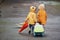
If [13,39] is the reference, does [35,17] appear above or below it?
above

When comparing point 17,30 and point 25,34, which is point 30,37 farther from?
point 17,30

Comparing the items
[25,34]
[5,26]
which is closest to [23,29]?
[25,34]

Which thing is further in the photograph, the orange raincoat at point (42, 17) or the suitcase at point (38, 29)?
the orange raincoat at point (42, 17)

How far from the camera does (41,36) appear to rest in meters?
10.1

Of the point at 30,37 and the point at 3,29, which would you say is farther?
the point at 3,29

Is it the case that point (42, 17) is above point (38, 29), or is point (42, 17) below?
above

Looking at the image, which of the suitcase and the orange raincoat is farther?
the orange raincoat

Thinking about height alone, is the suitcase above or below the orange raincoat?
below

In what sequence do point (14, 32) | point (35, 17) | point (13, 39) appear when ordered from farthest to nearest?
point (14, 32)
point (35, 17)
point (13, 39)

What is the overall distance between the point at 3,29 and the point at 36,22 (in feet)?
6.78

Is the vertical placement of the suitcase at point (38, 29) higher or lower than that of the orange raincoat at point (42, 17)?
lower

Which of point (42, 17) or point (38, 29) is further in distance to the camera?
point (42, 17)

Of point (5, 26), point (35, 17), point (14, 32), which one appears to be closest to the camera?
point (35, 17)

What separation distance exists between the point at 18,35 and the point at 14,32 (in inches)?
26.6
